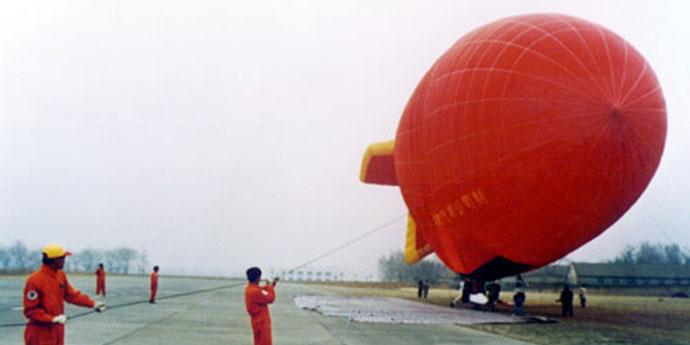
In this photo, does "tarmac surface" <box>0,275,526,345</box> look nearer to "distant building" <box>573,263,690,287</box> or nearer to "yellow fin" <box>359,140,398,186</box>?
"yellow fin" <box>359,140,398,186</box>

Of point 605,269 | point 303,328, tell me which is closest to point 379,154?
point 303,328

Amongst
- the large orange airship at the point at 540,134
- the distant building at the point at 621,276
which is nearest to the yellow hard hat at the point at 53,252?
the large orange airship at the point at 540,134

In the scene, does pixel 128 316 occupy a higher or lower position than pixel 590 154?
lower

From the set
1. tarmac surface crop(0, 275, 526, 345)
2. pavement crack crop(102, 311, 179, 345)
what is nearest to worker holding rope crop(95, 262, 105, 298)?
tarmac surface crop(0, 275, 526, 345)

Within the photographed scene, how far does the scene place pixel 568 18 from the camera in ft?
47.8

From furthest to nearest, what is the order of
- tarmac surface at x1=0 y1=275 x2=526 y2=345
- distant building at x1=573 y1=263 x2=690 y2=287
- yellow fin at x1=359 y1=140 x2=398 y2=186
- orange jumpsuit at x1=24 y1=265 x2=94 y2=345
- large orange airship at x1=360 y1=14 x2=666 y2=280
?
distant building at x1=573 y1=263 x2=690 y2=287 < yellow fin at x1=359 y1=140 x2=398 y2=186 < large orange airship at x1=360 y1=14 x2=666 y2=280 < tarmac surface at x1=0 y1=275 x2=526 y2=345 < orange jumpsuit at x1=24 y1=265 x2=94 y2=345

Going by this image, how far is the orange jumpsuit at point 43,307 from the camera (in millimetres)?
6355

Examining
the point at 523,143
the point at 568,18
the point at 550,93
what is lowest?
the point at 523,143

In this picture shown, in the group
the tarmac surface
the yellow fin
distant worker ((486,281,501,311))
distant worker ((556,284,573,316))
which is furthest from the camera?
the yellow fin

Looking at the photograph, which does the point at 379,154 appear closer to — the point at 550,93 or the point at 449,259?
the point at 449,259

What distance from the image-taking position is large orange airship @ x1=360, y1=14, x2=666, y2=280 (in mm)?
12586

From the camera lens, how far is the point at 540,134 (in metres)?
12.9

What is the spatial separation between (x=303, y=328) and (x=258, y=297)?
6.70 m

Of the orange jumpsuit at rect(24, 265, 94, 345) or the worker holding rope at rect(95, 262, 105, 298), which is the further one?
the worker holding rope at rect(95, 262, 105, 298)
